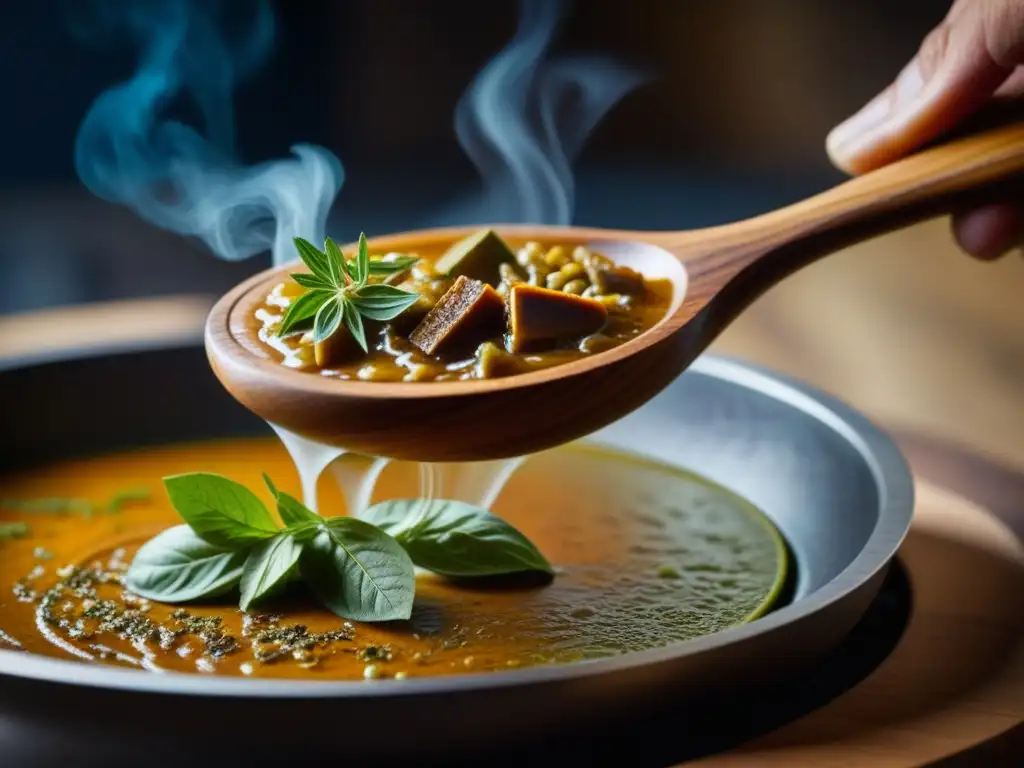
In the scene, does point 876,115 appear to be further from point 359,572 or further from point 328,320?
point 359,572

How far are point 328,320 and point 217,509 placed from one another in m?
0.26

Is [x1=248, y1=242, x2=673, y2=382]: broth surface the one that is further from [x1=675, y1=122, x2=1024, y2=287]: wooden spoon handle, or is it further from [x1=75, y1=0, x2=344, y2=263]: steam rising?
[x1=75, y1=0, x2=344, y2=263]: steam rising

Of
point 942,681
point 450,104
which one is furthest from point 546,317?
point 450,104

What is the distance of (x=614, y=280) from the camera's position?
163cm

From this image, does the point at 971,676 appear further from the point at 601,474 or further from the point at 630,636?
the point at 601,474

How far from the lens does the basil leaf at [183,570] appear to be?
152 cm

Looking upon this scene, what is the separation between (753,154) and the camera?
15.6ft

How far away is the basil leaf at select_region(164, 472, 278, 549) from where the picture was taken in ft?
5.02

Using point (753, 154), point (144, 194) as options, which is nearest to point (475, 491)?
point (144, 194)

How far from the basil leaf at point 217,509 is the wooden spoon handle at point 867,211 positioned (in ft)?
1.98

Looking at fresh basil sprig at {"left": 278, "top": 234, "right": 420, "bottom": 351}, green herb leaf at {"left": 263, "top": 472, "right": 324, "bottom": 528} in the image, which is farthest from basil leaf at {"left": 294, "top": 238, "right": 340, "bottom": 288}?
green herb leaf at {"left": 263, "top": 472, "right": 324, "bottom": 528}

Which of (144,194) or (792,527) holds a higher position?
(144,194)

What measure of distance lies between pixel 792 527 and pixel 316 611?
651mm

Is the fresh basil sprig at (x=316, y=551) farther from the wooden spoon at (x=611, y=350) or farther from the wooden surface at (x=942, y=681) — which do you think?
the wooden surface at (x=942, y=681)
